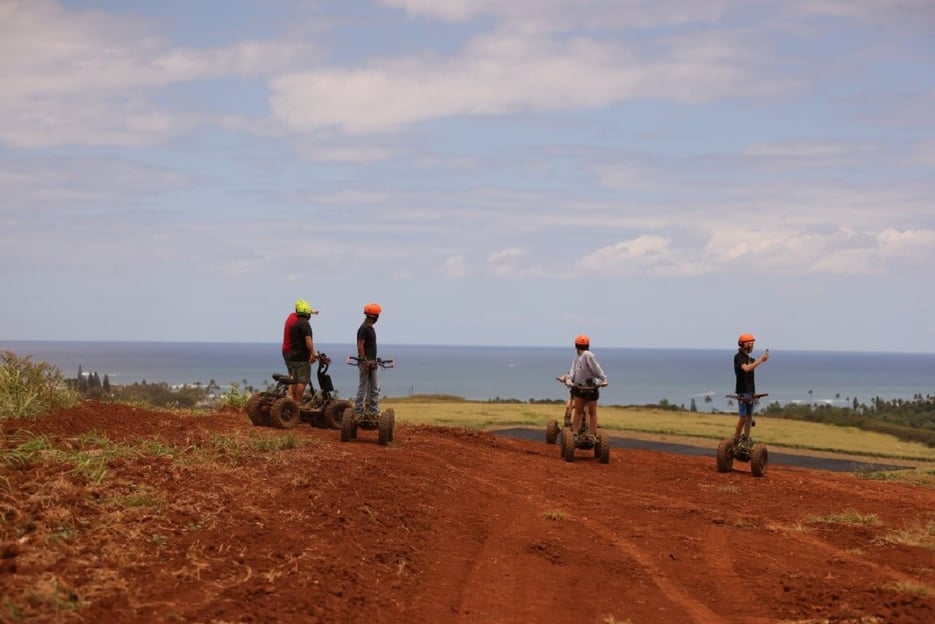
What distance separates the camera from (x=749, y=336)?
1838 cm

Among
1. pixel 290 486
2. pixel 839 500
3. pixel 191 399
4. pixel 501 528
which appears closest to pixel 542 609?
pixel 501 528

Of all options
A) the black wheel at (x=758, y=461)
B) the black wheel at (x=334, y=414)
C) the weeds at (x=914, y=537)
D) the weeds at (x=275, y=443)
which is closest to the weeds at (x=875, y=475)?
the black wheel at (x=758, y=461)

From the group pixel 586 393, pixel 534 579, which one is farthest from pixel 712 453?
pixel 534 579

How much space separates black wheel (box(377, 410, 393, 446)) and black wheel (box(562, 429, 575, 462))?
3944 mm

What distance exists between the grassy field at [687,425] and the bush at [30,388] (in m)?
11.7

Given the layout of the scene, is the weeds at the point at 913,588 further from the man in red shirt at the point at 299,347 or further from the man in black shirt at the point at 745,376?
the man in red shirt at the point at 299,347

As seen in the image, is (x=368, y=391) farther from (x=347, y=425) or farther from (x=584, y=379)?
(x=584, y=379)

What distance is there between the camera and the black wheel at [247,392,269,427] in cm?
1816

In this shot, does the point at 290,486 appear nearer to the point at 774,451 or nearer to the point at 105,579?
the point at 105,579

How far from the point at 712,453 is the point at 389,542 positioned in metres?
18.1

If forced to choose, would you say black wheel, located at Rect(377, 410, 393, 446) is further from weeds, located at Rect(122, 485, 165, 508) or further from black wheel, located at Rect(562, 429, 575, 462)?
weeds, located at Rect(122, 485, 165, 508)

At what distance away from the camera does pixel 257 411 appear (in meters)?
18.2

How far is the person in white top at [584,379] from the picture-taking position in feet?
63.0

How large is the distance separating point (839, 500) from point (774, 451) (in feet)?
44.7
